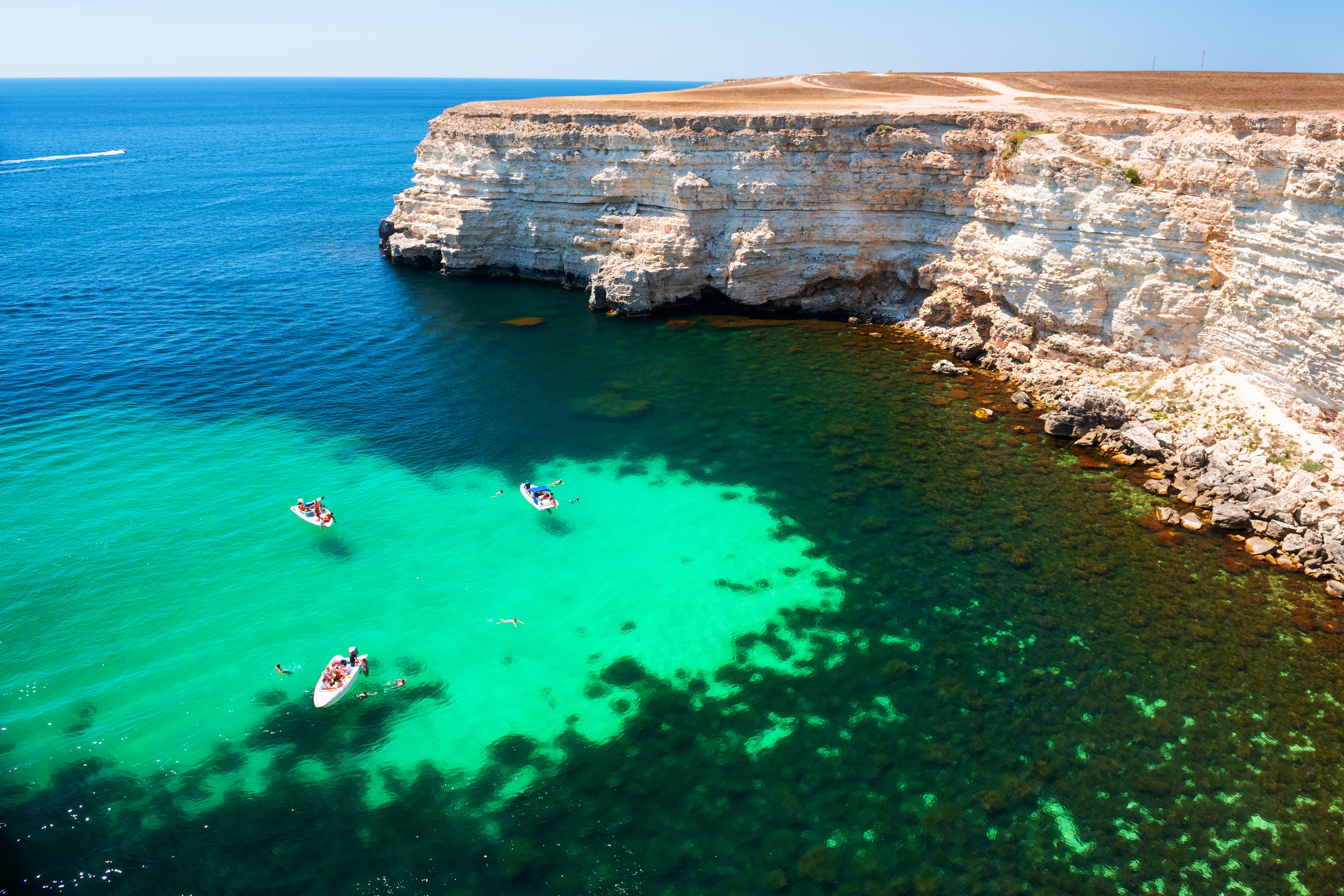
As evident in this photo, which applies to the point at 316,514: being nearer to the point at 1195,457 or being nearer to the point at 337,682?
the point at 337,682

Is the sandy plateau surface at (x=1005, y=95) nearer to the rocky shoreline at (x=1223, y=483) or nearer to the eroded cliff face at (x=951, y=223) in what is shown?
the eroded cliff face at (x=951, y=223)

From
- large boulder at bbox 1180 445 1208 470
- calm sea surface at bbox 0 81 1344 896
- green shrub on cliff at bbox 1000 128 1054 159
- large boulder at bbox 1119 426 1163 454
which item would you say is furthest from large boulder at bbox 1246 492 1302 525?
green shrub on cliff at bbox 1000 128 1054 159

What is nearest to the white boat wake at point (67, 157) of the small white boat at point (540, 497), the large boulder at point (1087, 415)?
the small white boat at point (540, 497)

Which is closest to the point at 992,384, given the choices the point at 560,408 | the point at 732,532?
the point at 732,532

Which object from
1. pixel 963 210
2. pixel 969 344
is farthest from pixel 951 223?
pixel 969 344

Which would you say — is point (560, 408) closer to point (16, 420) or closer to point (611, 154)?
point (611, 154)

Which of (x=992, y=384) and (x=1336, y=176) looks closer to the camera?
(x=1336, y=176)
